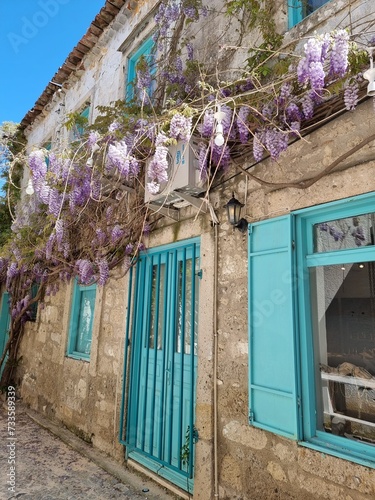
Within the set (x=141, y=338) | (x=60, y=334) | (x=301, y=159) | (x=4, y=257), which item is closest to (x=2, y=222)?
(x=4, y=257)

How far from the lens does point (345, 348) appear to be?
2.38m

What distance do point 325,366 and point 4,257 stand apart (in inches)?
245

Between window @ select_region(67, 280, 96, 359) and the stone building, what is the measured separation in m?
0.94

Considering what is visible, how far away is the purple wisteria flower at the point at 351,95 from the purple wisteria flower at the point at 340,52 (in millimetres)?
100

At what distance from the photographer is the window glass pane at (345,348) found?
7.38 feet

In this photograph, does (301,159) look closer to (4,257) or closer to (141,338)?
(141,338)

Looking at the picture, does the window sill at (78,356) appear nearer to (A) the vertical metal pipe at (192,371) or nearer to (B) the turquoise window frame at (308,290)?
(A) the vertical metal pipe at (192,371)

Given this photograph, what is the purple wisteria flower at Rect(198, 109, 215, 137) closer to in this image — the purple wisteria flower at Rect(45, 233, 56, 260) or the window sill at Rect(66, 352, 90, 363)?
the purple wisteria flower at Rect(45, 233, 56, 260)

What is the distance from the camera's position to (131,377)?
387 cm

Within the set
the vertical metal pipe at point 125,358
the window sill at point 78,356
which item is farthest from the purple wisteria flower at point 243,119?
the window sill at point 78,356

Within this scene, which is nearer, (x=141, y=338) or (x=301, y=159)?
(x=301, y=159)

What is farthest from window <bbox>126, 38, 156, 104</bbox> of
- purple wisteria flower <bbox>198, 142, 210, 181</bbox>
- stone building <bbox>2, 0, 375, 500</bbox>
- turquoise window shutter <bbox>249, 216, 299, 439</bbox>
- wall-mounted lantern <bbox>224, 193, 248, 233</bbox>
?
turquoise window shutter <bbox>249, 216, 299, 439</bbox>

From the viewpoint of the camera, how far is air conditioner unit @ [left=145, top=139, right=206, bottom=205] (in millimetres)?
3107

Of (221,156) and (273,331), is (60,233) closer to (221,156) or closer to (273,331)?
(221,156)
